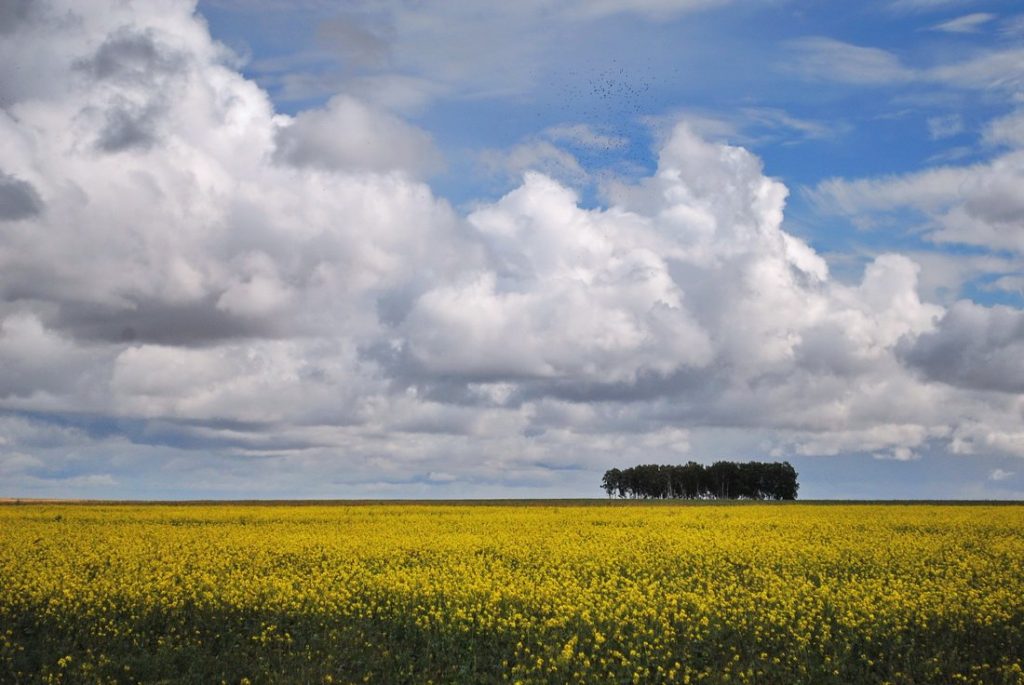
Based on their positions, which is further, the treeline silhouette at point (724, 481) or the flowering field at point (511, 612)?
the treeline silhouette at point (724, 481)

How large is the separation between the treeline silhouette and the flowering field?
357ft

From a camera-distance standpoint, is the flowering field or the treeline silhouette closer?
the flowering field

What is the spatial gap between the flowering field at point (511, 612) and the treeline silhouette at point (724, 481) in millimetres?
108804

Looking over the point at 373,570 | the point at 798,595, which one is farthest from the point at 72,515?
the point at 798,595

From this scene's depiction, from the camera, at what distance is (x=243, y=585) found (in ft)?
73.2

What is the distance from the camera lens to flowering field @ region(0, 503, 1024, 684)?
57.6ft

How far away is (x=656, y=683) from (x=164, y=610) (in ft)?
39.3

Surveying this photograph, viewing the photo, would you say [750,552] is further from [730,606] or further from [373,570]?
[373,570]

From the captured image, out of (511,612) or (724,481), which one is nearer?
(511,612)

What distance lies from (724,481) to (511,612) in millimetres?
125658

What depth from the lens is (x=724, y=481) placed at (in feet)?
458

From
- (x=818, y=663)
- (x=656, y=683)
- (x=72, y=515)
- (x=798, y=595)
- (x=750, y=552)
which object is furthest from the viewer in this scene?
(x=72, y=515)

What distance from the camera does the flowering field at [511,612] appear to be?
57.6ft

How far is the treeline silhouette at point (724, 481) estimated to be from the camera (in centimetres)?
13688
